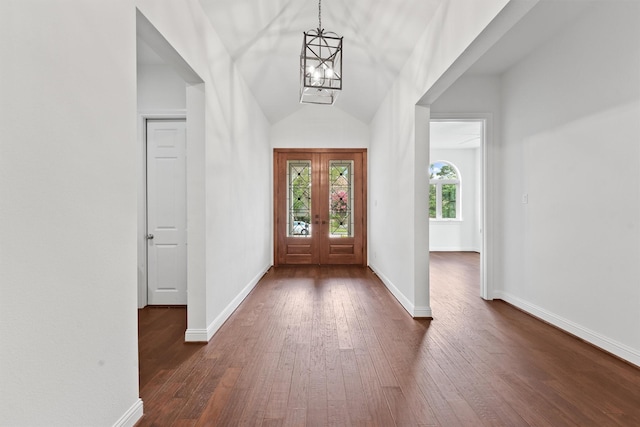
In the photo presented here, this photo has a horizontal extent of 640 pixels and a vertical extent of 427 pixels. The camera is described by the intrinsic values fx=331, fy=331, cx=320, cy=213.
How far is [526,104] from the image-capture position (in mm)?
3785

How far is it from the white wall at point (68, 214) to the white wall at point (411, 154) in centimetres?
214

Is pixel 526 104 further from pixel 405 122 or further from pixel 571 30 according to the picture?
pixel 405 122

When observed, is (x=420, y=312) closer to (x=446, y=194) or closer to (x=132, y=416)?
(x=132, y=416)

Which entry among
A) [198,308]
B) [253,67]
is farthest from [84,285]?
[253,67]

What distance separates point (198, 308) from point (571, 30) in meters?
4.29

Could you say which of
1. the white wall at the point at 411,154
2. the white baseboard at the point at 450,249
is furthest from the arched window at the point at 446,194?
the white wall at the point at 411,154

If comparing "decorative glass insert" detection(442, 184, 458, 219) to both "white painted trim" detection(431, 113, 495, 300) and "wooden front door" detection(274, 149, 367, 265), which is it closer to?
"wooden front door" detection(274, 149, 367, 265)

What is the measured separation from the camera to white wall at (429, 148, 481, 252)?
899cm

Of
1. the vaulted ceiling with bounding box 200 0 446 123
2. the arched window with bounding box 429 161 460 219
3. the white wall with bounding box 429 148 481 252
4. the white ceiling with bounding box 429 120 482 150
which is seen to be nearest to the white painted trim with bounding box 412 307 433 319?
the vaulted ceiling with bounding box 200 0 446 123

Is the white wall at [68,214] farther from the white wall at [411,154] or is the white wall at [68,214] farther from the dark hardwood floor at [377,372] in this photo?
the white wall at [411,154]

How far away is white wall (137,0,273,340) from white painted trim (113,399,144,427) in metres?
1.05

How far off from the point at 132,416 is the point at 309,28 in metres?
3.89

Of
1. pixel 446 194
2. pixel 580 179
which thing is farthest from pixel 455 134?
pixel 580 179

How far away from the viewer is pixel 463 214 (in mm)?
9047
